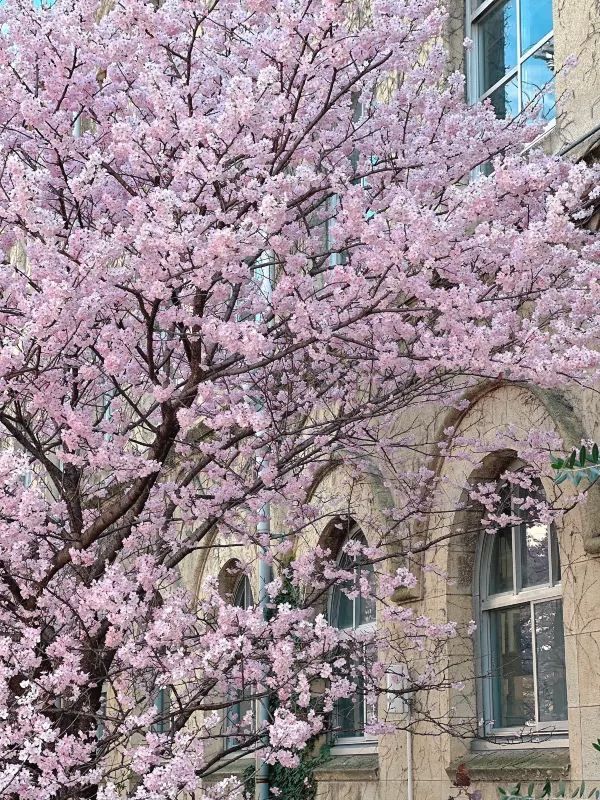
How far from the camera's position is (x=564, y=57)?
8.45m

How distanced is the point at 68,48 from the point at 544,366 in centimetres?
308

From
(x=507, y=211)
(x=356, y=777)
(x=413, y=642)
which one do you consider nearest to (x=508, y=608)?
(x=413, y=642)

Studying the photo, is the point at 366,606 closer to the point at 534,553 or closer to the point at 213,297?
the point at 534,553

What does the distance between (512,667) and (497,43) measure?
465cm

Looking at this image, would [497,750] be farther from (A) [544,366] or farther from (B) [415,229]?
(B) [415,229]

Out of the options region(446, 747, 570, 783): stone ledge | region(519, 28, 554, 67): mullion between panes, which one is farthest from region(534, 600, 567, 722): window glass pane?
region(519, 28, 554, 67): mullion between panes

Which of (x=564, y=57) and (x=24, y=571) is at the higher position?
(x=564, y=57)

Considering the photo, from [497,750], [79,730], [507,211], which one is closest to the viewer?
[79,730]

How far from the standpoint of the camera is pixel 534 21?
9.22 m

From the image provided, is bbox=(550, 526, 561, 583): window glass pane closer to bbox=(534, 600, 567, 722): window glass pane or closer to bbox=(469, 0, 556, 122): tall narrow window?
bbox=(534, 600, 567, 722): window glass pane

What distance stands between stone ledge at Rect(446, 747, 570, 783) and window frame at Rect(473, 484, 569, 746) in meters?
0.11

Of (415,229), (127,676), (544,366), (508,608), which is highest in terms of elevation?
(415,229)

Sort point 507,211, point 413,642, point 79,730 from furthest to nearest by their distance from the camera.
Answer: point 413,642 → point 507,211 → point 79,730

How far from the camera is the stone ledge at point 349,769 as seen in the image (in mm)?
9422
